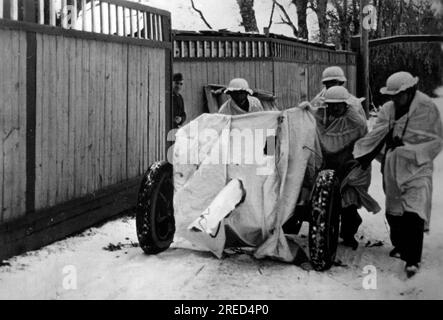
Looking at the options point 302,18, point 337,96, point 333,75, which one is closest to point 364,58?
point 333,75

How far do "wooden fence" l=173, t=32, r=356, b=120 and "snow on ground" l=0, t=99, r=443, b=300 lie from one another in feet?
16.1

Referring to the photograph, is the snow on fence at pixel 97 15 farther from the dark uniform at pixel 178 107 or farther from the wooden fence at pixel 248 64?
the wooden fence at pixel 248 64

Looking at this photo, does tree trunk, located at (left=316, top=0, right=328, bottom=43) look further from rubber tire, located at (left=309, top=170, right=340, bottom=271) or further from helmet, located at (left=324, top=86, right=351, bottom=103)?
rubber tire, located at (left=309, top=170, right=340, bottom=271)

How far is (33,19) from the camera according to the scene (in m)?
5.69

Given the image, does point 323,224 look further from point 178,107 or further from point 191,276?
point 178,107

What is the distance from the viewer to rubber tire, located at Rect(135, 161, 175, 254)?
219 inches

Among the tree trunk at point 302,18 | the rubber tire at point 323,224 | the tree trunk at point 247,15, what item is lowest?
the rubber tire at point 323,224

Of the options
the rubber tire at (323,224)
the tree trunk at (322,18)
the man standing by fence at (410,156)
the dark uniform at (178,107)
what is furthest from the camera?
the tree trunk at (322,18)

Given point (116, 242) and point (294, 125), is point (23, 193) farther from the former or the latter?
point (294, 125)

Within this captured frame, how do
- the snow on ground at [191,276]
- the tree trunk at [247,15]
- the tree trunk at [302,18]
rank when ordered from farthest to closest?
the tree trunk at [302,18] < the tree trunk at [247,15] < the snow on ground at [191,276]

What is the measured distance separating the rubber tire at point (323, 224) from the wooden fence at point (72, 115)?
8.05 ft

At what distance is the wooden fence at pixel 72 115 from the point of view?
5434mm

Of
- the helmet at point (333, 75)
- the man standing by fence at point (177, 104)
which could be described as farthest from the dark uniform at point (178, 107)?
the helmet at point (333, 75)

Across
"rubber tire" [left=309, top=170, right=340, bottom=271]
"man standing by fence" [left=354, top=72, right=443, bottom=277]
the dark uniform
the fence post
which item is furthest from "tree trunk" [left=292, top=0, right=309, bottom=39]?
"rubber tire" [left=309, top=170, right=340, bottom=271]
